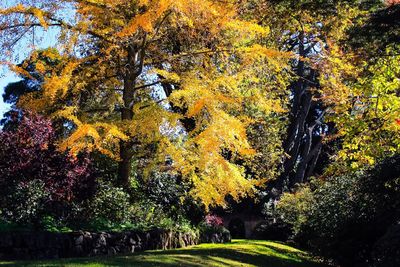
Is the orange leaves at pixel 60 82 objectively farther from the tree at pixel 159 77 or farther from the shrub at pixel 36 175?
the shrub at pixel 36 175

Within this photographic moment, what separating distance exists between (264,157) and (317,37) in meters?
5.98

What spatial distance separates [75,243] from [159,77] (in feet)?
20.7

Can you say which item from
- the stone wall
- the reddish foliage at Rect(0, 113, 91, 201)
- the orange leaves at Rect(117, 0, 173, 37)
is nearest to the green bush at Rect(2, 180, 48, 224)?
the reddish foliage at Rect(0, 113, 91, 201)

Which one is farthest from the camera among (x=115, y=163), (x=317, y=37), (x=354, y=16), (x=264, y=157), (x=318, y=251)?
(x=317, y=37)

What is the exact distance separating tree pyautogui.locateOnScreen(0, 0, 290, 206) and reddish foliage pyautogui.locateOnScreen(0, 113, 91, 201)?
0.44 metres

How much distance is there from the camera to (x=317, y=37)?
21234 mm

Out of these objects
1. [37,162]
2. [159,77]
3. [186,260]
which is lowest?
[186,260]

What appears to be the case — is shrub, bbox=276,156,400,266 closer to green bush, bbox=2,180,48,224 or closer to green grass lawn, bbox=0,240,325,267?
green grass lawn, bbox=0,240,325,267

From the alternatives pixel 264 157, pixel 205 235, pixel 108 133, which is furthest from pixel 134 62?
pixel 264 157

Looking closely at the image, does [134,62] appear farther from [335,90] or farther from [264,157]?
[335,90]

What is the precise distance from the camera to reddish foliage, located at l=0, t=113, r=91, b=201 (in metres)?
10.5

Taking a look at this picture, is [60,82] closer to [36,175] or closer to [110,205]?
[36,175]

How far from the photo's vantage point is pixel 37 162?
1090cm

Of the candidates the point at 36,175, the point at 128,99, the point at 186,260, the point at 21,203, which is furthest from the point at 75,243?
the point at 128,99
